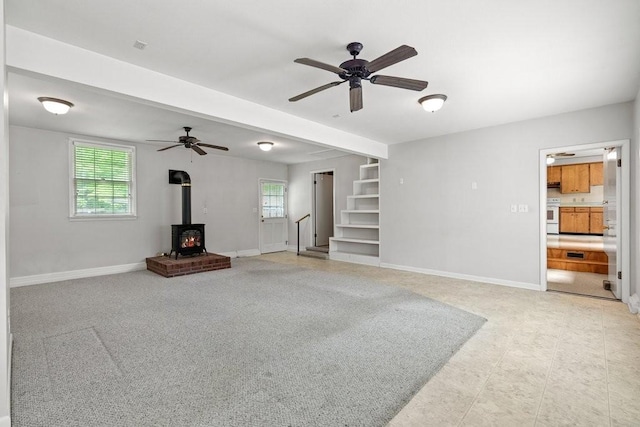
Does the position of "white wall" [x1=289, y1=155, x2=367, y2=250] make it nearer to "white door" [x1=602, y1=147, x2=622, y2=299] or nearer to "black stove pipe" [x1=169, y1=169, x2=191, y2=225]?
"black stove pipe" [x1=169, y1=169, x2=191, y2=225]

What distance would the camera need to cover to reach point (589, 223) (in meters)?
8.27

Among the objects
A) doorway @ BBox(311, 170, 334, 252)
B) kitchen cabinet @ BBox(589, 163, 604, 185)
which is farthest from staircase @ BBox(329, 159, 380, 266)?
kitchen cabinet @ BBox(589, 163, 604, 185)

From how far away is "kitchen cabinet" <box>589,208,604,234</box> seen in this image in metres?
8.16

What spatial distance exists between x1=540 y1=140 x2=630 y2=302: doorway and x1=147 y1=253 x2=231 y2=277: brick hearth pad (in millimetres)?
5668

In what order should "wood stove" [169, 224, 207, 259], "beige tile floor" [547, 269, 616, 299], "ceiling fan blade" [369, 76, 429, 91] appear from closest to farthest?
"ceiling fan blade" [369, 76, 429, 91] < "beige tile floor" [547, 269, 616, 299] < "wood stove" [169, 224, 207, 259]

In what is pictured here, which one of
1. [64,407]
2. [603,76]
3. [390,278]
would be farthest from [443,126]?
[64,407]

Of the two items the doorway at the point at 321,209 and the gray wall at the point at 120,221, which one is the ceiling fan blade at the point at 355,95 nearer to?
the gray wall at the point at 120,221

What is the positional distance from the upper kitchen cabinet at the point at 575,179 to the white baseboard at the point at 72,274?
1083cm

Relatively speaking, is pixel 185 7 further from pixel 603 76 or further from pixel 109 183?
pixel 109 183

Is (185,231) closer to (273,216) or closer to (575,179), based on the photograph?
(273,216)

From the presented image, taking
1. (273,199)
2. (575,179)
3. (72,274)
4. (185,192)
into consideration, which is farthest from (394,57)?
(575,179)

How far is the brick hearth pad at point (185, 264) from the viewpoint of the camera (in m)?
5.68

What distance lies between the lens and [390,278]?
552 centimetres

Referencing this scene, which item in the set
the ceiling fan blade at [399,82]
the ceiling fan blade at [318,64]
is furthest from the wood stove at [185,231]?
the ceiling fan blade at [399,82]
